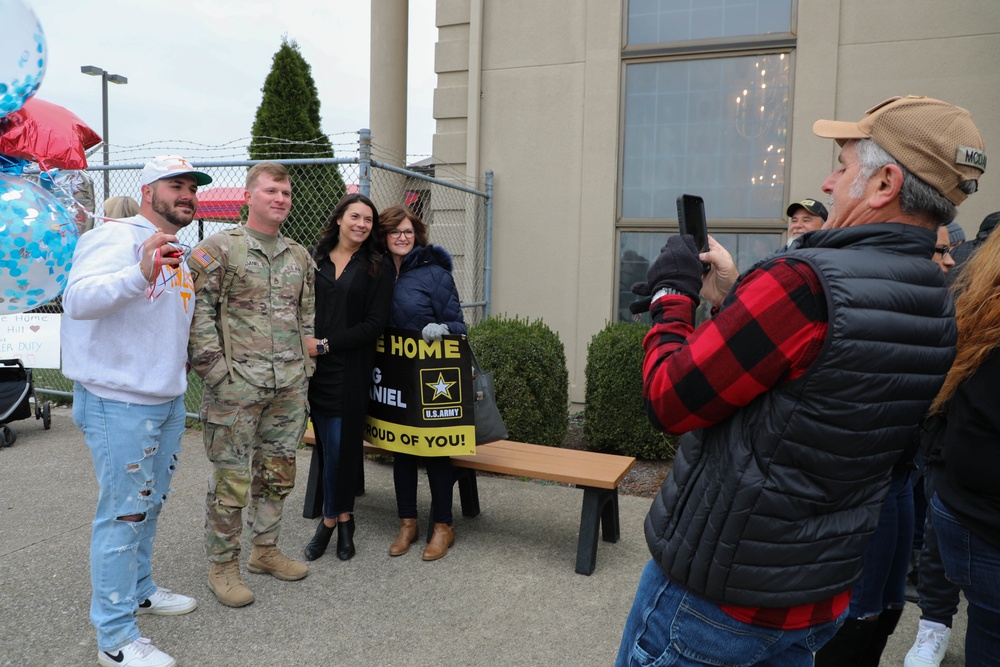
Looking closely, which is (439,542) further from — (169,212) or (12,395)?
(12,395)

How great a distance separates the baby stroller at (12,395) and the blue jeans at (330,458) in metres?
3.91

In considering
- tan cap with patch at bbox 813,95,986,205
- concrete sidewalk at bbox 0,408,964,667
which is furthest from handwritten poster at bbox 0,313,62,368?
tan cap with patch at bbox 813,95,986,205

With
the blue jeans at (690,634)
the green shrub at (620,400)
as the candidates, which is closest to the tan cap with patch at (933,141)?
the blue jeans at (690,634)

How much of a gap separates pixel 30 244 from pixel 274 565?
2.22m

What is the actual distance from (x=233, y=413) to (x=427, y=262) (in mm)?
1486

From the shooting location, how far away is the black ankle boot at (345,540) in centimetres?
416

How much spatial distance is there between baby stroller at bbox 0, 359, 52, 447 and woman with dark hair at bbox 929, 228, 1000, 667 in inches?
280

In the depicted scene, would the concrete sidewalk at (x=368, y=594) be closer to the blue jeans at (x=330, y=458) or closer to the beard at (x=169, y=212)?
the blue jeans at (x=330, y=458)

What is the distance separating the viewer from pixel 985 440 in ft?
6.28

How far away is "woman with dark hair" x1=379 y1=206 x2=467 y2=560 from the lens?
431cm

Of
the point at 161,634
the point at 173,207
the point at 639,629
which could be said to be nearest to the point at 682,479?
the point at 639,629

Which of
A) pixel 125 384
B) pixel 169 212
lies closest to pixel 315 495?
pixel 125 384

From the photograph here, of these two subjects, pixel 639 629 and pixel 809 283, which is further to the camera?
pixel 639 629

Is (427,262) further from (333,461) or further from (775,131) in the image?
(775,131)
